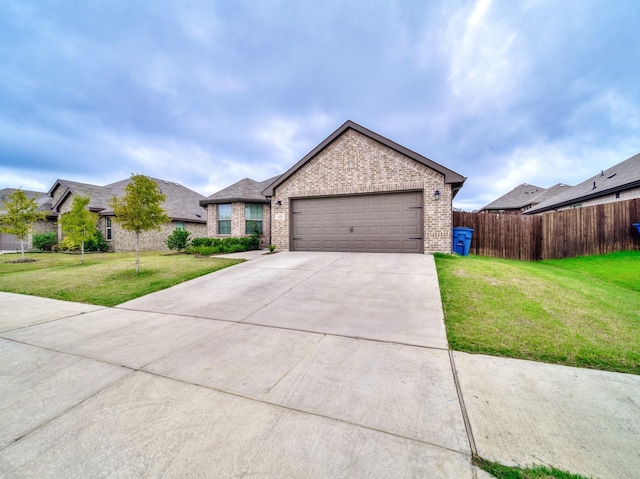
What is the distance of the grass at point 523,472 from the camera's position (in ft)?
4.72

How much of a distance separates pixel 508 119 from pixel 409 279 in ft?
57.9

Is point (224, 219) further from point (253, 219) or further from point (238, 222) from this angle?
point (253, 219)

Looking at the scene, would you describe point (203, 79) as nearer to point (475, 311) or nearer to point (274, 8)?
point (274, 8)

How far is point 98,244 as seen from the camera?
17.3 meters

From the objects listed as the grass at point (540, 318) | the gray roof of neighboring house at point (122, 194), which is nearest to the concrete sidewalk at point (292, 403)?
the grass at point (540, 318)

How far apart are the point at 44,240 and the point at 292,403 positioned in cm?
2615

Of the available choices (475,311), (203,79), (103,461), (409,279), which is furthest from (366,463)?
(203,79)

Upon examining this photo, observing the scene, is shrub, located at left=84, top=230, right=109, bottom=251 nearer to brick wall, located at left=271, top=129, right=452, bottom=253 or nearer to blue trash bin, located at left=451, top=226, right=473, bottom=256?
brick wall, located at left=271, top=129, right=452, bottom=253

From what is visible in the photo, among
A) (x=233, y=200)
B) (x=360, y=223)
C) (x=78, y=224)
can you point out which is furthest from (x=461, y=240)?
(x=78, y=224)

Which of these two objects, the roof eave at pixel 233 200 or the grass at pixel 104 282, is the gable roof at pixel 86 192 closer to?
the roof eave at pixel 233 200

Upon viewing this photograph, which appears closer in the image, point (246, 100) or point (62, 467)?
point (62, 467)

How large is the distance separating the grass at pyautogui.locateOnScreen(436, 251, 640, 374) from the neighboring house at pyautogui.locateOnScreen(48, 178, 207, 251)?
1760 centimetres

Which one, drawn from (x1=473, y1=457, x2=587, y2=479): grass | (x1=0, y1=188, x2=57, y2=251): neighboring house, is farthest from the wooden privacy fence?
(x1=0, y1=188, x2=57, y2=251): neighboring house

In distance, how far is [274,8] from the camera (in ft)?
38.6
